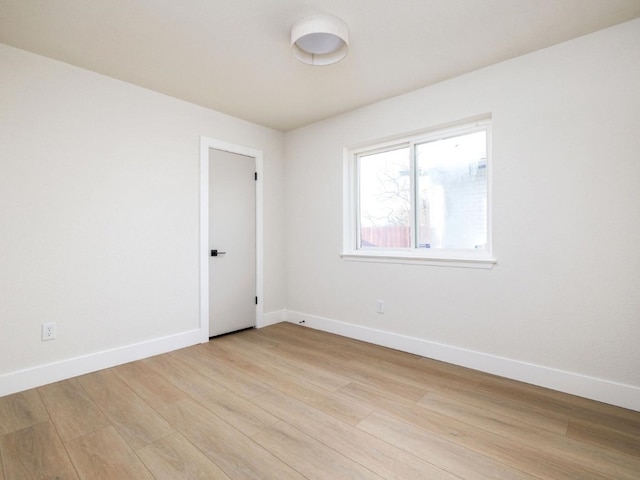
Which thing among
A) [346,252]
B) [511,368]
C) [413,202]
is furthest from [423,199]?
[511,368]

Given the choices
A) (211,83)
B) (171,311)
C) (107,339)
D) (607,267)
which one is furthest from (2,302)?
(607,267)

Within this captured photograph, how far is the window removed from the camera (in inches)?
109

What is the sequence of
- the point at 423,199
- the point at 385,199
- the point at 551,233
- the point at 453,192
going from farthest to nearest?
the point at 385,199, the point at 423,199, the point at 453,192, the point at 551,233

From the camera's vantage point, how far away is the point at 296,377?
250 centimetres

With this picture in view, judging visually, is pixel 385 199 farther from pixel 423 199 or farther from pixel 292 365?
pixel 292 365

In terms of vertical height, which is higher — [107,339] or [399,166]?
[399,166]

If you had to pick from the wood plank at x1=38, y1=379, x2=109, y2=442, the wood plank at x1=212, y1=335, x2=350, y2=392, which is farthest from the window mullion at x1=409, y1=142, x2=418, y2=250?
the wood plank at x1=38, y1=379, x2=109, y2=442

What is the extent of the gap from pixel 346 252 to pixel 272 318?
53.6 inches

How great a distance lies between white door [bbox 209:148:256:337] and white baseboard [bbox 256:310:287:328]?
12 cm

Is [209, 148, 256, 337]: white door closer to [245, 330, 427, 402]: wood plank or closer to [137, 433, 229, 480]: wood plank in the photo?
[245, 330, 427, 402]: wood plank

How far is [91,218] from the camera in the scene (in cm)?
262

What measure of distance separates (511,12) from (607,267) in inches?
69.8

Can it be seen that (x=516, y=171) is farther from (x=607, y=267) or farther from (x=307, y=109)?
(x=307, y=109)

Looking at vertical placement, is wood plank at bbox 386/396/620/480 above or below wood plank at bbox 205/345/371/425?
above
